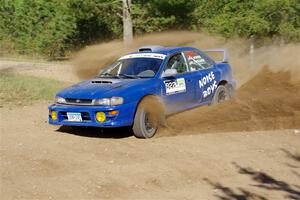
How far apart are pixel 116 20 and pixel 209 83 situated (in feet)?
63.1

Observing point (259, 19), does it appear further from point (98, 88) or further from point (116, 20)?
point (116, 20)

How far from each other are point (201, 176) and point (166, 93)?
9.28 ft

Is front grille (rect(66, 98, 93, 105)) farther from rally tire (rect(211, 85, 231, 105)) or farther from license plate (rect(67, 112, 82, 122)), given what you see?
rally tire (rect(211, 85, 231, 105))

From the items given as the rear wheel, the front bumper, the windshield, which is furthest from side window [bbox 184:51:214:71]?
the front bumper

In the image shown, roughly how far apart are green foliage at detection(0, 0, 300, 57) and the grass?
20.6ft

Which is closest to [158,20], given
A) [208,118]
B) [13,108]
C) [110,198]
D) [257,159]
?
[13,108]

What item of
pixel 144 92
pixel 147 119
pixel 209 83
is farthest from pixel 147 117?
pixel 209 83

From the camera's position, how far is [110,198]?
6.47 m

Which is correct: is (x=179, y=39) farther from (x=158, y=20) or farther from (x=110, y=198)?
(x=110, y=198)

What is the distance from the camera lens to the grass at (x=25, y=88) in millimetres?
13992

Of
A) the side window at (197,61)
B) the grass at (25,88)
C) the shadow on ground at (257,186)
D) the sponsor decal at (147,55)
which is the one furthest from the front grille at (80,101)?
the grass at (25,88)

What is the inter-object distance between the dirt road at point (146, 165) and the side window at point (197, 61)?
5.73 feet

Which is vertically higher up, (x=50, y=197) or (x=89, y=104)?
(x=89, y=104)

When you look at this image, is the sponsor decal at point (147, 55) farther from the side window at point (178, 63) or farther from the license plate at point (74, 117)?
the license plate at point (74, 117)
